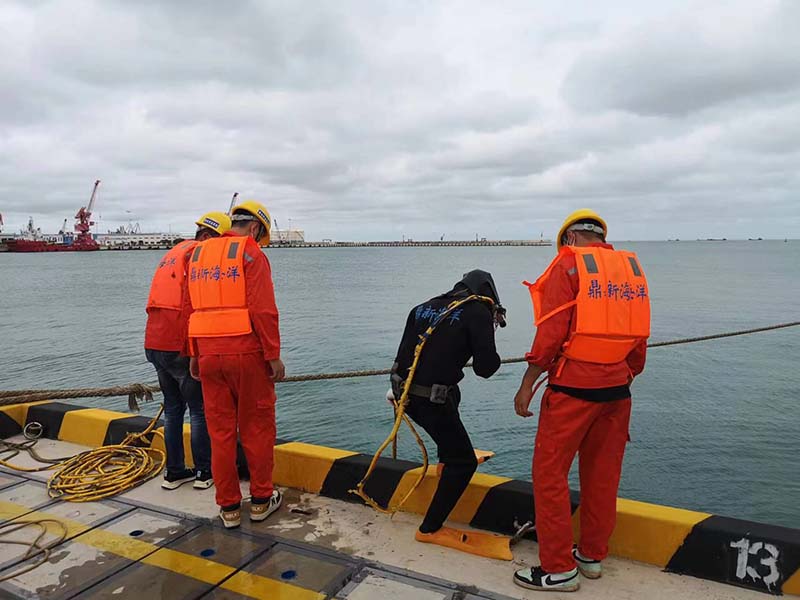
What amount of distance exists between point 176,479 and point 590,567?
2.85 meters

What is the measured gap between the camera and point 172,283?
3.74 metres

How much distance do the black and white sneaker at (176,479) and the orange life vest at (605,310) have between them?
287 cm

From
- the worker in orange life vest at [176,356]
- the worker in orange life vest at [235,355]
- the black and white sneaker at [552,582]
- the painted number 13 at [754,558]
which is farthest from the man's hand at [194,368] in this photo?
the painted number 13 at [754,558]

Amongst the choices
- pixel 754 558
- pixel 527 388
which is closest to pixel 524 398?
pixel 527 388

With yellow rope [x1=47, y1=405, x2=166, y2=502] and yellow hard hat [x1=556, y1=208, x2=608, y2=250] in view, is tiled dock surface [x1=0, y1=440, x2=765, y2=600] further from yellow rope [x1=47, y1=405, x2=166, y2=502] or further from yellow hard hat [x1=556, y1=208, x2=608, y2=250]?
yellow hard hat [x1=556, y1=208, x2=608, y2=250]

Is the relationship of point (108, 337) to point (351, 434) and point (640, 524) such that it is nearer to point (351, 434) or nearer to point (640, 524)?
point (351, 434)

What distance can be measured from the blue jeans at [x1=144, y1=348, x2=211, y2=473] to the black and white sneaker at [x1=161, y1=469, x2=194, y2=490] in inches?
1.1

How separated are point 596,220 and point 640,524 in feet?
5.44

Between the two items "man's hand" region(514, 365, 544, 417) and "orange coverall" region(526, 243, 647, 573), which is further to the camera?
"man's hand" region(514, 365, 544, 417)

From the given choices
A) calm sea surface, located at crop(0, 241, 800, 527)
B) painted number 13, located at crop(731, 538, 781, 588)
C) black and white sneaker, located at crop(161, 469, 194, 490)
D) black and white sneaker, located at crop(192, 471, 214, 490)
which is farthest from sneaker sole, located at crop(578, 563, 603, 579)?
calm sea surface, located at crop(0, 241, 800, 527)

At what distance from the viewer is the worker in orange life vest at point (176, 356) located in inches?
147

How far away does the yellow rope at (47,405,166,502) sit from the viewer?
3643 millimetres

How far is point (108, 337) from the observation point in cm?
2055

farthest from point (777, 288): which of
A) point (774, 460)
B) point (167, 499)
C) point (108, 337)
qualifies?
point (167, 499)
